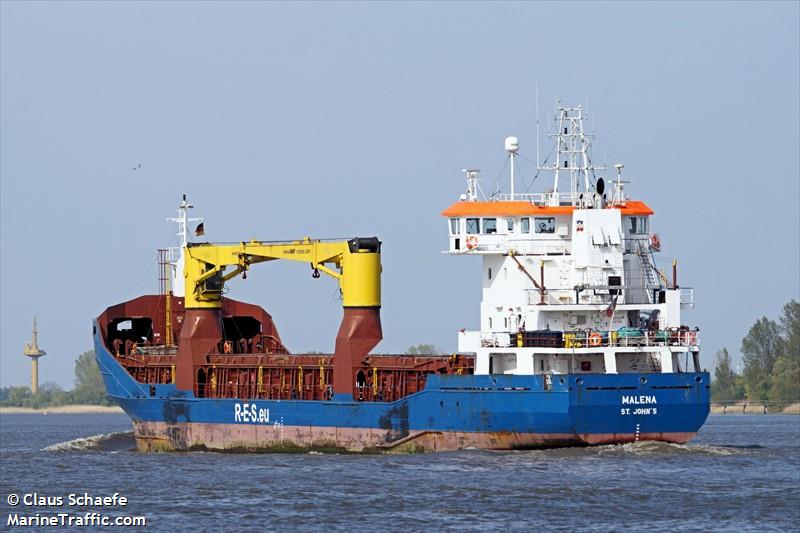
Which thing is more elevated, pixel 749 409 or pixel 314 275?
pixel 314 275

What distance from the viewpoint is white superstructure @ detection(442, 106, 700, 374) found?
42.4m

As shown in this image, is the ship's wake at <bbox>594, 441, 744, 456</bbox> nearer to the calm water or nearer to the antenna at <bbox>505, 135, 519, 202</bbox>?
the calm water

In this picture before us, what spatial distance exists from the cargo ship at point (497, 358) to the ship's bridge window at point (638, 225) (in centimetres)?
3

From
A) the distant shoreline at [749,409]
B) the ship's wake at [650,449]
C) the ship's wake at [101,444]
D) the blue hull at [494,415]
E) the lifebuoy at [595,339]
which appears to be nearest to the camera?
the blue hull at [494,415]

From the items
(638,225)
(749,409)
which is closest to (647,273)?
(638,225)

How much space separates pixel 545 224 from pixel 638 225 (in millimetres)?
2538

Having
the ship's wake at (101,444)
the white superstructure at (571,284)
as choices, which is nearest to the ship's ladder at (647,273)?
the white superstructure at (571,284)

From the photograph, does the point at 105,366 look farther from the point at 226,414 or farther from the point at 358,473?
the point at 358,473

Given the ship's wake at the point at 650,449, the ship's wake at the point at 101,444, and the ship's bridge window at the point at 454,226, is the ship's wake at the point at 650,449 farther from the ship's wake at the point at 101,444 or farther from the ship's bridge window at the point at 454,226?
the ship's wake at the point at 101,444

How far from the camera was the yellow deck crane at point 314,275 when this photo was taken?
4700 centimetres

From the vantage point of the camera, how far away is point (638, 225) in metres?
45.1

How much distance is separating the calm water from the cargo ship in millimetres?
918

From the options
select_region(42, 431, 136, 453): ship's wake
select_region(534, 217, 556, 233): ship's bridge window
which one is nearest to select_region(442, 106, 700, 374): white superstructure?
select_region(534, 217, 556, 233): ship's bridge window

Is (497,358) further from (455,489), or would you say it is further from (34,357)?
(34,357)
